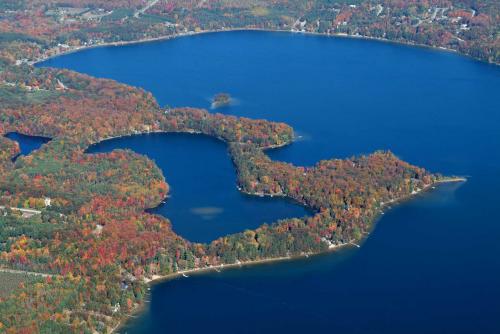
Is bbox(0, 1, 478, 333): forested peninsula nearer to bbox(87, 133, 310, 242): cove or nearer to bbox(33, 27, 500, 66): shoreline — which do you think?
bbox(87, 133, 310, 242): cove

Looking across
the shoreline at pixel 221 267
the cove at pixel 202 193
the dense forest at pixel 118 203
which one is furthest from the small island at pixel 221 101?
the shoreline at pixel 221 267

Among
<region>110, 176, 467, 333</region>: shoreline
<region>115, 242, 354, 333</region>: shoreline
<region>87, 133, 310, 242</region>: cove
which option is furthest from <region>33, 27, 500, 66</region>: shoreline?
<region>115, 242, 354, 333</region>: shoreline

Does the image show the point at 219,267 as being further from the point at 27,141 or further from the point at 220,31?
the point at 220,31

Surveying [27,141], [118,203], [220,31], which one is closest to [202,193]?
[118,203]

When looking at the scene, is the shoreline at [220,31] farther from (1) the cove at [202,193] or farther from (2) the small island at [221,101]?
(1) the cove at [202,193]

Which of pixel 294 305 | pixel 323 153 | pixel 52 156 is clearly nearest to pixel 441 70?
pixel 323 153
